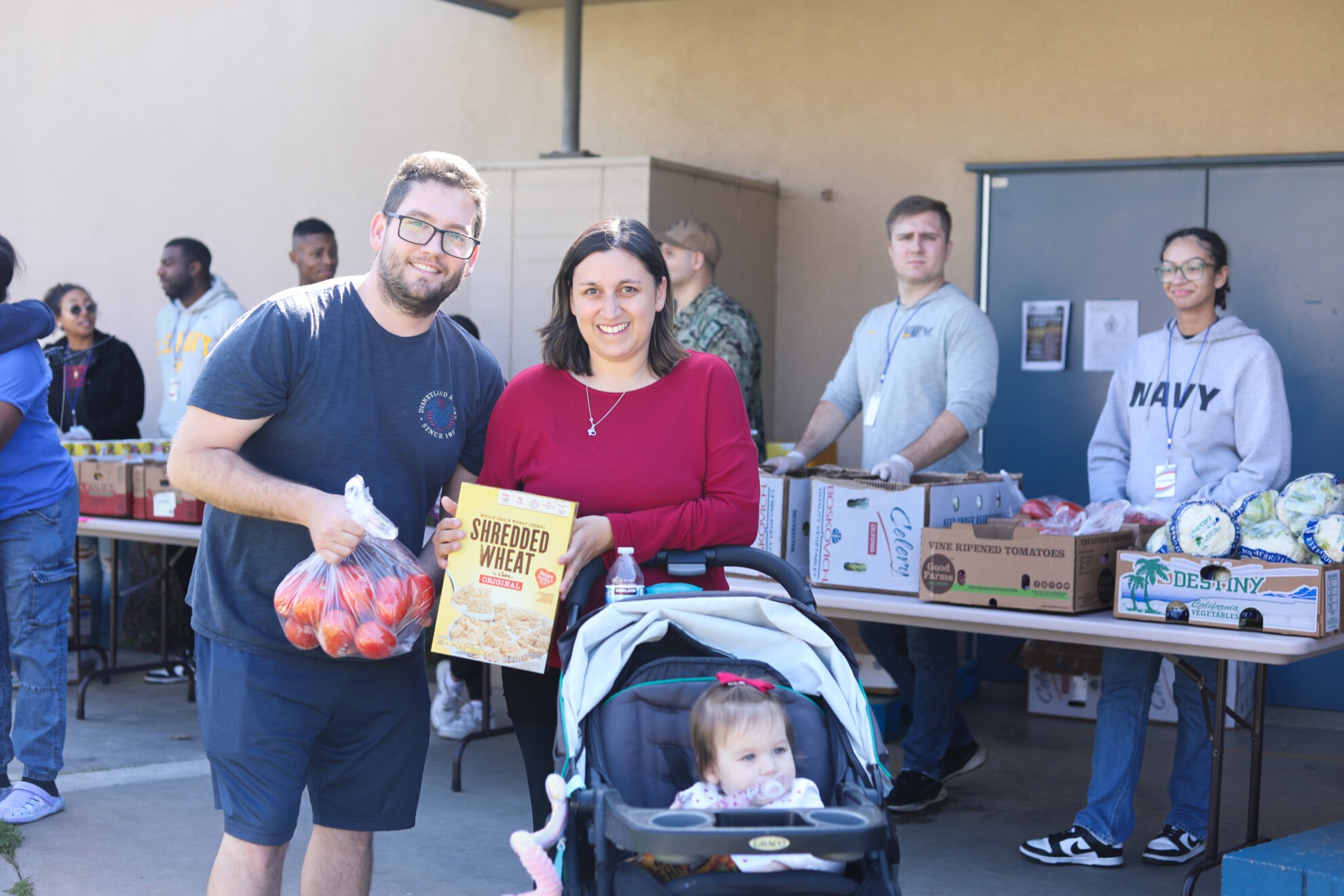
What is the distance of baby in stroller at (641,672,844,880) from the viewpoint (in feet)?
8.17

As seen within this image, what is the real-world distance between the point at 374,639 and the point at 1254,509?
110 inches

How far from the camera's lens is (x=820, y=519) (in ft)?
15.3

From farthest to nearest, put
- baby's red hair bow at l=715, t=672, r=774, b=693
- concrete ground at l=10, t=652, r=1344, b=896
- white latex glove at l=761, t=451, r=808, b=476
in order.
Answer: white latex glove at l=761, t=451, r=808, b=476 → concrete ground at l=10, t=652, r=1344, b=896 → baby's red hair bow at l=715, t=672, r=774, b=693

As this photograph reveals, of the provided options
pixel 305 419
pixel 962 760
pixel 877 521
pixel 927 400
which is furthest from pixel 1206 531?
pixel 305 419

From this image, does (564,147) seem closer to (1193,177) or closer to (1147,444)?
(1193,177)

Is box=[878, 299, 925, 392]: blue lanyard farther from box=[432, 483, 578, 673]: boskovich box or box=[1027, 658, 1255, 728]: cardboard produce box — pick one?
box=[432, 483, 578, 673]: boskovich box

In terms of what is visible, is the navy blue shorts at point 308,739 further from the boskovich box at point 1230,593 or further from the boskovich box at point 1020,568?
the boskovich box at point 1230,593

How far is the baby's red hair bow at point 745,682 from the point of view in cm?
260

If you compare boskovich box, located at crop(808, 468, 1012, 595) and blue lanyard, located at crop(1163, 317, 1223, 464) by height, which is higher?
blue lanyard, located at crop(1163, 317, 1223, 464)

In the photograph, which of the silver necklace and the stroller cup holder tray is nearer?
the stroller cup holder tray

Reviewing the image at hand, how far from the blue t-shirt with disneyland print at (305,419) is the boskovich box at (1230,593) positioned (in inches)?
89.2

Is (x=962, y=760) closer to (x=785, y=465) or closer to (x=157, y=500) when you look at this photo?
(x=785, y=465)

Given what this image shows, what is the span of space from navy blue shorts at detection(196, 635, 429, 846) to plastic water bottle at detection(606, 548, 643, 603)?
572 mm

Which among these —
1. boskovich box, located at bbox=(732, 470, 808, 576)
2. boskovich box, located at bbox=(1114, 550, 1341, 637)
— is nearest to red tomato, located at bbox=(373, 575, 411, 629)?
boskovich box, located at bbox=(732, 470, 808, 576)
